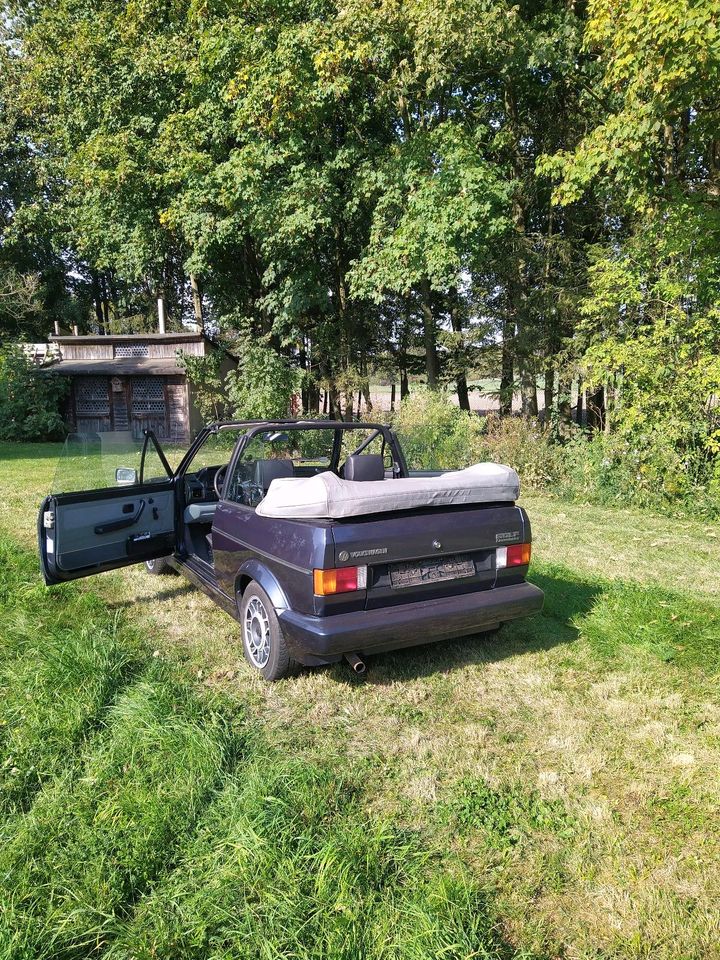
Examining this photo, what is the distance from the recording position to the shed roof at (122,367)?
75.9 ft

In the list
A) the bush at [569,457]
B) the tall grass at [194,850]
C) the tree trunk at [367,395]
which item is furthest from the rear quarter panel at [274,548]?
the tree trunk at [367,395]

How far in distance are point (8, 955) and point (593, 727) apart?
9.09ft

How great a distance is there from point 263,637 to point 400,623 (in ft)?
3.20

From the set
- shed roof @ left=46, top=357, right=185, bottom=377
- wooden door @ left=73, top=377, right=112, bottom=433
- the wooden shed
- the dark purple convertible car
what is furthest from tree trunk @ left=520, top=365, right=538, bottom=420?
wooden door @ left=73, top=377, right=112, bottom=433

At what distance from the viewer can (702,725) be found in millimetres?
3248

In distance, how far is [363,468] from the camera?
13.6 ft

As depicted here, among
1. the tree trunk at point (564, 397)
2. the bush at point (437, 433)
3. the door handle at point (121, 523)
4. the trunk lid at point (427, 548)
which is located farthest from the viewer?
the tree trunk at point (564, 397)

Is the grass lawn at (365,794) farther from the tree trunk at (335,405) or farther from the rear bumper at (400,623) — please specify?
the tree trunk at (335,405)

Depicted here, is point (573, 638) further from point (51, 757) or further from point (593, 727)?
point (51, 757)

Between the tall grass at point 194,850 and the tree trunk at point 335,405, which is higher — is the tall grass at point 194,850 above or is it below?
below

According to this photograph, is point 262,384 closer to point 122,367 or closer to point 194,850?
point 122,367

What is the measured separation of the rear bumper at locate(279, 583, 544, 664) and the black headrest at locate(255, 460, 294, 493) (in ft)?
3.80

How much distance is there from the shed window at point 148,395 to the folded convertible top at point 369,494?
22006mm

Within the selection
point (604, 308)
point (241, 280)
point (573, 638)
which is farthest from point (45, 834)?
point (241, 280)
